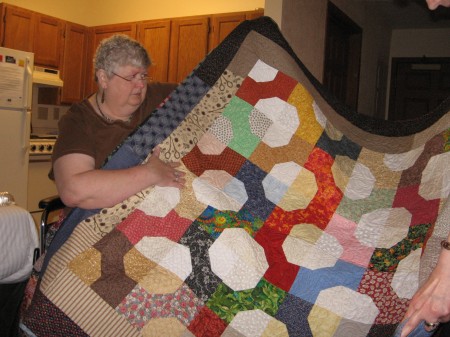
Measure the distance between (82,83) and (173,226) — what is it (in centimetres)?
377

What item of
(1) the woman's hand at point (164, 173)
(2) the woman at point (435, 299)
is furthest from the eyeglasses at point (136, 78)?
(2) the woman at point (435, 299)

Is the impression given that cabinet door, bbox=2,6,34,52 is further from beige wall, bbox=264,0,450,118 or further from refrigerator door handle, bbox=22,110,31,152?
beige wall, bbox=264,0,450,118

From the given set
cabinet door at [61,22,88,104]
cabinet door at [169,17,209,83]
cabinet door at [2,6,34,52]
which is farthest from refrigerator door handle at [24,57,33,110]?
cabinet door at [169,17,209,83]

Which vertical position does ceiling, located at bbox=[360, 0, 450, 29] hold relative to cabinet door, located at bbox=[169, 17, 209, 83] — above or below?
above

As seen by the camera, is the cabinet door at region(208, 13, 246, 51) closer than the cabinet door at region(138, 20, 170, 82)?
Yes

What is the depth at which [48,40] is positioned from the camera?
428 centimetres

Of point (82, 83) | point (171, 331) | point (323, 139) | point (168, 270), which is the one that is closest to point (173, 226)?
point (168, 270)

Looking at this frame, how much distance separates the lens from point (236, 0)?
3969 millimetres

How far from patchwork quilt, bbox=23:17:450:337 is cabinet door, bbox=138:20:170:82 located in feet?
8.32

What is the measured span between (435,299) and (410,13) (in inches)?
201

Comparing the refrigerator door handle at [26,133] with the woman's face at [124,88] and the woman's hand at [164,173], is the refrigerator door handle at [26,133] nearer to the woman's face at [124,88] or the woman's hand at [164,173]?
the woman's face at [124,88]

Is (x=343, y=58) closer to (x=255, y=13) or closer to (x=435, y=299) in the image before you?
(x=255, y=13)

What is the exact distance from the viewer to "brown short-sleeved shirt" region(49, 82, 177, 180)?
5.01 ft

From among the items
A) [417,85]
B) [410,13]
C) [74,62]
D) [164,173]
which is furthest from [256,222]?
[417,85]
